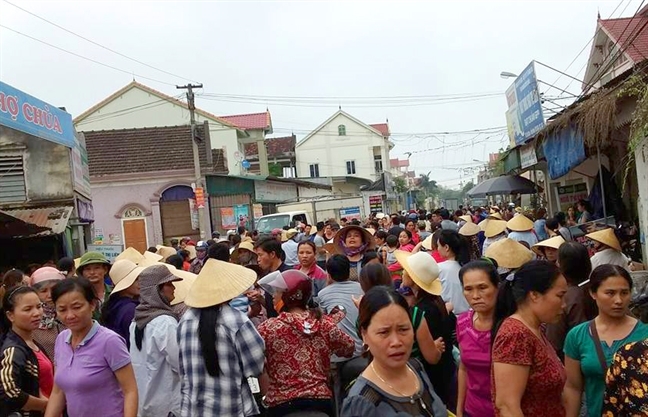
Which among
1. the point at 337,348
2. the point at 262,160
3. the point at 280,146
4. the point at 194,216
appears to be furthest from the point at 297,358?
the point at 280,146

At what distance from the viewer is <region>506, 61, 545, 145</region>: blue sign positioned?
48.9 ft

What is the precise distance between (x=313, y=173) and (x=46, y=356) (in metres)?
56.7

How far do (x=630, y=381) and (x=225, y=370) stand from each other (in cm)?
220

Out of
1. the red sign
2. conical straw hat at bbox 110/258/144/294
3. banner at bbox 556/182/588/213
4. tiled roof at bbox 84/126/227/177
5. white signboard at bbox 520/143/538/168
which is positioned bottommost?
conical straw hat at bbox 110/258/144/294

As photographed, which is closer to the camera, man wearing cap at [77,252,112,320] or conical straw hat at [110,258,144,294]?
conical straw hat at [110,258,144,294]

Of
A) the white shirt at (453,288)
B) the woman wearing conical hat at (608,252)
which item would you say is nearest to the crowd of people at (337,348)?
the white shirt at (453,288)

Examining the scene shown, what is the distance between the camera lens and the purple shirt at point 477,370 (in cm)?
388

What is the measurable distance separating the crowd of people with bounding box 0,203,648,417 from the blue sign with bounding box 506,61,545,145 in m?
10.3

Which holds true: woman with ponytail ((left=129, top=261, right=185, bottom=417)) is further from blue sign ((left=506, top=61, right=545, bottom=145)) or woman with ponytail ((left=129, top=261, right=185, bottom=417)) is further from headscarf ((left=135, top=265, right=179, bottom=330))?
blue sign ((left=506, top=61, right=545, bottom=145))

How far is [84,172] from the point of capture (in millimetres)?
21844

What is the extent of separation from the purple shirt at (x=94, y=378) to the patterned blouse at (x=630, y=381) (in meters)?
2.69

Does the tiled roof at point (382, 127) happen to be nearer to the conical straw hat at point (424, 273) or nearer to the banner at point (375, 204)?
the banner at point (375, 204)

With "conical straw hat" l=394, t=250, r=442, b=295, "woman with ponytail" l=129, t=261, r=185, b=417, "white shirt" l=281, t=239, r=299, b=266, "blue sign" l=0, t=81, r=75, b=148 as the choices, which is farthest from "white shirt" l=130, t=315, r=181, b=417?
"blue sign" l=0, t=81, r=75, b=148

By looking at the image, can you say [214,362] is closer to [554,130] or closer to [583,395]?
[583,395]
